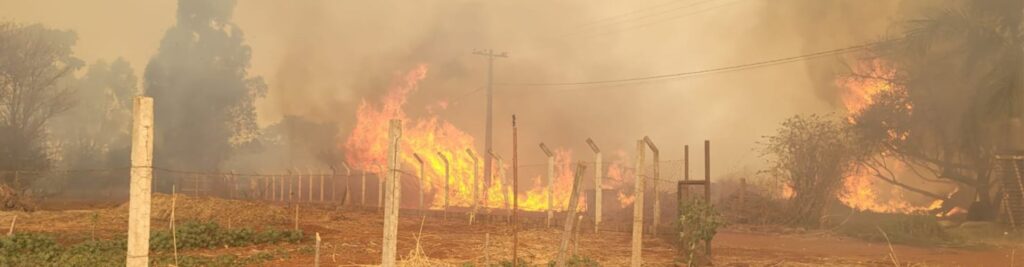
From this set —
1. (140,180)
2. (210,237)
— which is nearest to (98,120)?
(210,237)

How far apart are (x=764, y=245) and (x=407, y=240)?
9.29m

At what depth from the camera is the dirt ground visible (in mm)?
15492

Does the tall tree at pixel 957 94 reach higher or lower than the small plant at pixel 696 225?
higher

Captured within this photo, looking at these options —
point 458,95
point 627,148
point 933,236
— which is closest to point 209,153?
point 458,95

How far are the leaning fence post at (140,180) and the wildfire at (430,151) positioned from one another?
30229 mm

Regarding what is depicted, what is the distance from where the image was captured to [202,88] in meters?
62.2

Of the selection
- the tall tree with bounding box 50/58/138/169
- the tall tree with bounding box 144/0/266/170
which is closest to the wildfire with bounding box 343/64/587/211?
the tall tree with bounding box 144/0/266/170

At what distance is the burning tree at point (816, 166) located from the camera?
2631cm

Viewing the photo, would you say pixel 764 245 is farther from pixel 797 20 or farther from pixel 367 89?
pixel 367 89

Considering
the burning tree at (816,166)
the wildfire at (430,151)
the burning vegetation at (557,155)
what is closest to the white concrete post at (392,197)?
the burning vegetation at (557,155)

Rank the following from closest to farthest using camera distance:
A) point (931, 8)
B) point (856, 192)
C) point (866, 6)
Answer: point (931, 8), point (856, 192), point (866, 6)

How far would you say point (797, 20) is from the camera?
39.2 m

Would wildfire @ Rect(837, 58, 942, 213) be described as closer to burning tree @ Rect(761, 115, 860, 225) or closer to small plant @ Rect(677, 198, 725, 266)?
burning tree @ Rect(761, 115, 860, 225)

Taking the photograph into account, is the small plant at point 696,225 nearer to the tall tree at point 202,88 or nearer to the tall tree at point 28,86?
the tall tree at point 28,86
